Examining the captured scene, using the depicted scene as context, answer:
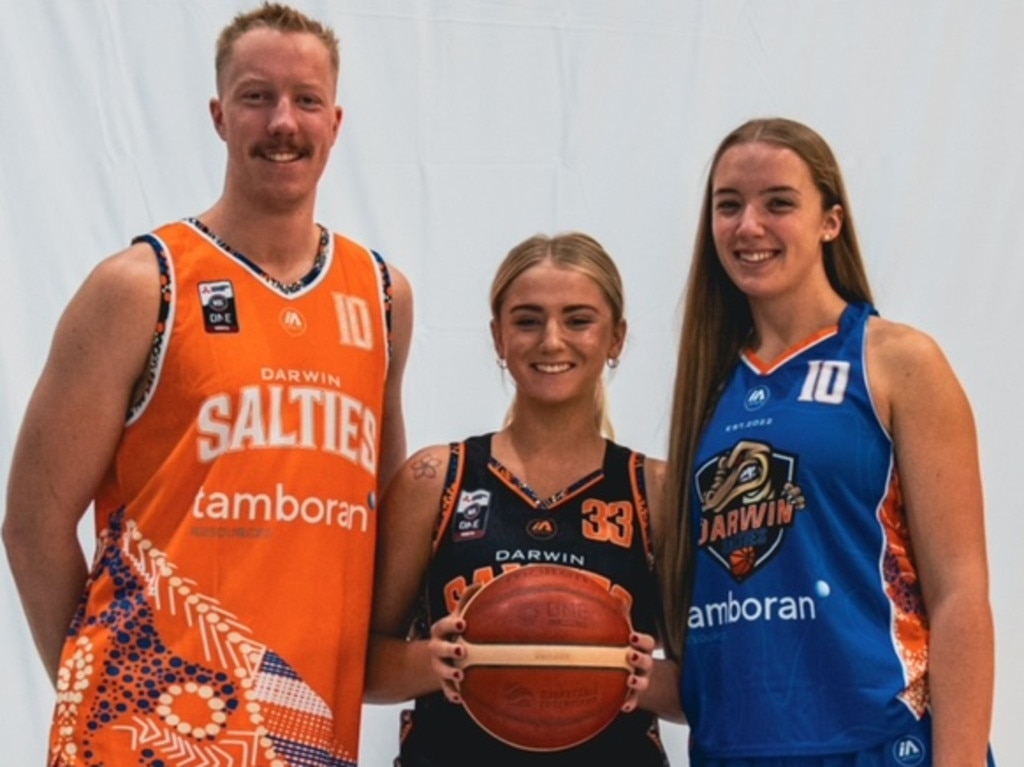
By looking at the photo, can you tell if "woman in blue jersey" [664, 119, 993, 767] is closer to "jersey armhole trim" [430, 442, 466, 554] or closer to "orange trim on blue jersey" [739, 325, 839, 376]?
"orange trim on blue jersey" [739, 325, 839, 376]

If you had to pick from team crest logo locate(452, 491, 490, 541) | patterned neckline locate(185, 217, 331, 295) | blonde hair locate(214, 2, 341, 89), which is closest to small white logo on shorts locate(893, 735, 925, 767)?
team crest logo locate(452, 491, 490, 541)

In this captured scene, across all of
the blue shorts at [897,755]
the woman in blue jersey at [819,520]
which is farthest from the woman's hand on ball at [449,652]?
Result: the blue shorts at [897,755]

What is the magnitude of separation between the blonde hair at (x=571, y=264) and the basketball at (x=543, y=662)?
41cm

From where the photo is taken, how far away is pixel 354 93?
295cm

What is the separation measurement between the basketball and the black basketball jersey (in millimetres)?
133

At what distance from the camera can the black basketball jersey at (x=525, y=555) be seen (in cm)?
217

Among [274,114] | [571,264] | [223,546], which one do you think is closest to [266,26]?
[274,114]

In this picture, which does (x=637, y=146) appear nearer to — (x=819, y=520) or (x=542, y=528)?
(x=542, y=528)

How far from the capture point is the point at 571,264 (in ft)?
7.57

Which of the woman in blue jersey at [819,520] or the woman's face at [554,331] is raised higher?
the woman's face at [554,331]

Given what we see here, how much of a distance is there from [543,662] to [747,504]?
0.34 m

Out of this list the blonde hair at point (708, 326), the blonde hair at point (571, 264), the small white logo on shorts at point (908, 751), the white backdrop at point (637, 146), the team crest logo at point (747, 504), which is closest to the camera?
the small white logo on shorts at point (908, 751)

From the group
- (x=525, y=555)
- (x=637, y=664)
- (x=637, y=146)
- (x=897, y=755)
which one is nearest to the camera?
(x=897, y=755)

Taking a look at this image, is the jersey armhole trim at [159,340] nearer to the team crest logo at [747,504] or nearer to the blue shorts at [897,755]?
the team crest logo at [747,504]
